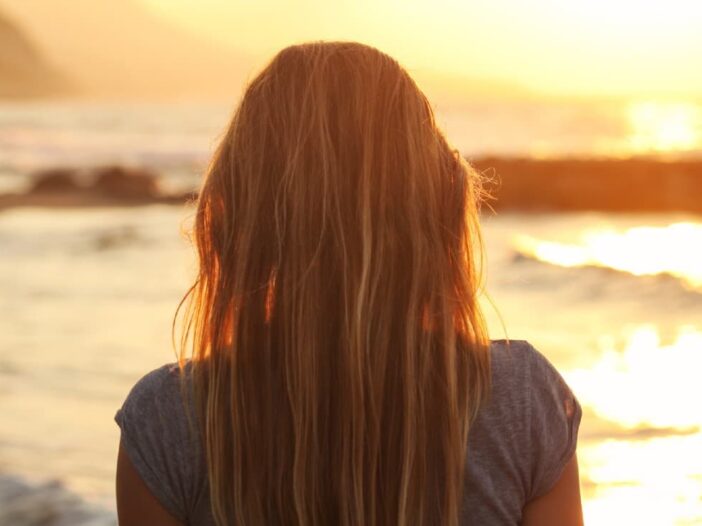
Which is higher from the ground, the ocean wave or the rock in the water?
the rock in the water

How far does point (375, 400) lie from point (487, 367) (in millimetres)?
174

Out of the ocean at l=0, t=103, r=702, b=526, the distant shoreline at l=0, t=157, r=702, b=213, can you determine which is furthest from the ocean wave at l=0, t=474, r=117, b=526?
the distant shoreline at l=0, t=157, r=702, b=213

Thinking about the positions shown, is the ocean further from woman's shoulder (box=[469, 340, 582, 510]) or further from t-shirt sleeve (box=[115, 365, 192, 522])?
t-shirt sleeve (box=[115, 365, 192, 522])

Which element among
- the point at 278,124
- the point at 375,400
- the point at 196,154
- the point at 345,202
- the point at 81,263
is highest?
the point at 196,154

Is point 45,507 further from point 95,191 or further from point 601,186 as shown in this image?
point 95,191

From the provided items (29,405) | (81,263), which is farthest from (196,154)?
(29,405)

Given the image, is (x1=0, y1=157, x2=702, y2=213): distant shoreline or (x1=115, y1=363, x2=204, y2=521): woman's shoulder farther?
(x1=0, y1=157, x2=702, y2=213): distant shoreline

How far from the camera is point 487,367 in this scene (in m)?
1.86

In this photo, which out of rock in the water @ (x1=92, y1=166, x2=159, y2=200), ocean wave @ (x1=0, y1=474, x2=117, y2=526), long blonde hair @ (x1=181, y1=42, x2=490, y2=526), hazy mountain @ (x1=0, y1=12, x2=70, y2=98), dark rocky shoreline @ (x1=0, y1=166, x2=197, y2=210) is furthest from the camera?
hazy mountain @ (x1=0, y1=12, x2=70, y2=98)

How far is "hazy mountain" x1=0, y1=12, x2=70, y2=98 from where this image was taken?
170 m

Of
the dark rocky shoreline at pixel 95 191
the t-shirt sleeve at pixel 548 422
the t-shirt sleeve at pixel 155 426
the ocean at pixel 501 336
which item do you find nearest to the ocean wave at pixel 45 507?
the ocean at pixel 501 336

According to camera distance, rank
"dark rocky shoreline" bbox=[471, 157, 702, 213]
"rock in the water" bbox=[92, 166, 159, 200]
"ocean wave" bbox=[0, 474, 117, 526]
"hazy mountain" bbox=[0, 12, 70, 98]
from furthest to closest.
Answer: "hazy mountain" bbox=[0, 12, 70, 98], "rock in the water" bbox=[92, 166, 159, 200], "dark rocky shoreline" bbox=[471, 157, 702, 213], "ocean wave" bbox=[0, 474, 117, 526]

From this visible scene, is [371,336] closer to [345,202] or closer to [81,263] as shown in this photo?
[345,202]

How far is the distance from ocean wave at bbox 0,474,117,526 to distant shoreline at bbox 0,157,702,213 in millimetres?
17667
